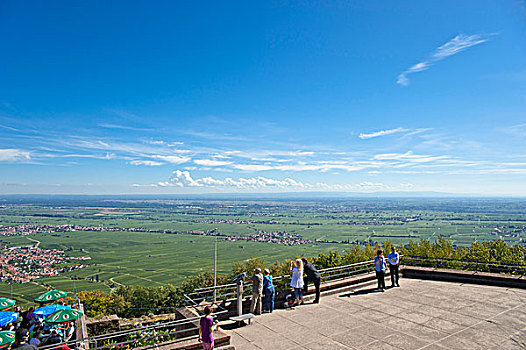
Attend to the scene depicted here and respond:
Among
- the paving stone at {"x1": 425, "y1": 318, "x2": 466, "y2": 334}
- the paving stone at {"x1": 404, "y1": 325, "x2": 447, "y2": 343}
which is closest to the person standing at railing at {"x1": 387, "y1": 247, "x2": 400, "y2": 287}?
the paving stone at {"x1": 425, "y1": 318, "x2": 466, "y2": 334}

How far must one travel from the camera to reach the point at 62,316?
8234 millimetres

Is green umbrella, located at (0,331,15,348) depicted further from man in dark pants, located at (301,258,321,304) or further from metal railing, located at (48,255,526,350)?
man in dark pants, located at (301,258,321,304)

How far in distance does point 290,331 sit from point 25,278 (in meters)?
82.7

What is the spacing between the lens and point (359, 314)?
34.2 ft

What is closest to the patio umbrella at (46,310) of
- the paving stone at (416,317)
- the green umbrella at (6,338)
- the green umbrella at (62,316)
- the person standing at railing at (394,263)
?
the green umbrella at (62,316)

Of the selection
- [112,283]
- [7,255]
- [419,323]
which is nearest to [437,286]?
[419,323]

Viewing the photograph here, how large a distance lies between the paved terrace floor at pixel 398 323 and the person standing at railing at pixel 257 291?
33 cm

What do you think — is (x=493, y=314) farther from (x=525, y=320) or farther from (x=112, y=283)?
(x=112, y=283)

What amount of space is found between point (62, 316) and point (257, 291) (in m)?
5.36

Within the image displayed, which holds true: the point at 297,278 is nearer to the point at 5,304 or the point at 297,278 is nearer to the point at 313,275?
the point at 313,275

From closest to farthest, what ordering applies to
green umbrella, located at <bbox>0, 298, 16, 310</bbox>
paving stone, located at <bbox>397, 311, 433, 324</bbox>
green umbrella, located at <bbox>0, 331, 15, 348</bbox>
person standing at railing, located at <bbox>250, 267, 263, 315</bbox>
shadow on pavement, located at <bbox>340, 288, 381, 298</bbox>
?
green umbrella, located at <bbox>0, 331, 15, 348</bbox> < green umbrella, located at <bbox>0, 298, 16, 310</bbox> < paving stone, located at <bbox>397, 311, 433, 324</bbox> < person standing at railing, located at <bbox>250, 267, 263, 315</bbox> < shadow on pavement, located at <bbox>340, 288, 381, 298</bbox>

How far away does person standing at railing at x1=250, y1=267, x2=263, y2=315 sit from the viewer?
1012 cm

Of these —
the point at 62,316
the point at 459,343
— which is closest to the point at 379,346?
the point at 459,343

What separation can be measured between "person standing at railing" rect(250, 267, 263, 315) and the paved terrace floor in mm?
331
